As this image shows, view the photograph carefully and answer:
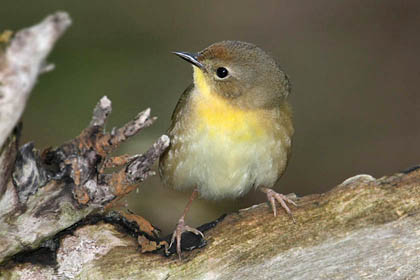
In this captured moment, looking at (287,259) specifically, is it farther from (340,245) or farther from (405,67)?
(405,67)

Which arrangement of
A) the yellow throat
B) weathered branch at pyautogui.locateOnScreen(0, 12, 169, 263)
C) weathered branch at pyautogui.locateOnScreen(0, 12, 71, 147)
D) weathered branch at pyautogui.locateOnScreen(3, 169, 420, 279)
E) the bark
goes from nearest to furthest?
1. weathered branch at pyautogui.locateOnScreen(0, 12, 71, 147)
2. weathered branch at pyautogui.locateOnScreen(0, 12, 169, 263)
3. the bark
4. weathered branch at pyautogui.locateOnScreen(3, 169, 420, 279)
5. the yellow throat

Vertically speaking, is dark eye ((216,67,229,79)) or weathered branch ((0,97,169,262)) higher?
dark eye ((216,67,229,79))

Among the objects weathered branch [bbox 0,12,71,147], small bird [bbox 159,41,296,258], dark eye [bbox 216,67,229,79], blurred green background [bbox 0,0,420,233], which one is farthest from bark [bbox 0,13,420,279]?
blurred green background [bbox 0,0,420,233]

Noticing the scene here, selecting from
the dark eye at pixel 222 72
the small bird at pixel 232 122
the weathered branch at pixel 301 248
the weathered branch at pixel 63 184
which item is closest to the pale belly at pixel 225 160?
the small bird at pixel 232 122

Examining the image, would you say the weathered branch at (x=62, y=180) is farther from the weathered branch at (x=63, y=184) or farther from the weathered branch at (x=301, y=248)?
the weathered branch at (x=301, y=248)

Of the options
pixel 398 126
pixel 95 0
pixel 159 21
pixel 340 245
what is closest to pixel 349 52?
pixel 398 126

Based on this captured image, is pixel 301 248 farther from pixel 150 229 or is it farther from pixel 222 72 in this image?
pixel 222 72

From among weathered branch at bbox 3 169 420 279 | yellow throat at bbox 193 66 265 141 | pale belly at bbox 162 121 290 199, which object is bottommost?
weathered branch at bbox 3 169 420 279

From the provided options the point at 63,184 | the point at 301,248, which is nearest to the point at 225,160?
the point at 301,248

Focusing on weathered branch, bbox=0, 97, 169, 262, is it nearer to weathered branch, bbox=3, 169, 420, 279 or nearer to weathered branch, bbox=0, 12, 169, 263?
weathered branch, bbox=0, 12, 169, 263
